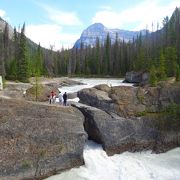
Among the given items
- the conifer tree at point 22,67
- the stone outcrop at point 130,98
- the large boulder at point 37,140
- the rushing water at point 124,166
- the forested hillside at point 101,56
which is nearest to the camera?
the large boulder at point 37,140

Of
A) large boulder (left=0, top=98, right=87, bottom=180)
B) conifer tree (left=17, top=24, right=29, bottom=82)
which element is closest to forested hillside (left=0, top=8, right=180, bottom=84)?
conifer tree (left=17, top=24, right=29, bottom=82)

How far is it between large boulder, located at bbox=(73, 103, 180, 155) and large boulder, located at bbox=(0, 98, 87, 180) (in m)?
2.79

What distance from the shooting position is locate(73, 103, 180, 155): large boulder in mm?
31953

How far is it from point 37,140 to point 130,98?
12676 mm

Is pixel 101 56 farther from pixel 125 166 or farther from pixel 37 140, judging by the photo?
pixel 37 140

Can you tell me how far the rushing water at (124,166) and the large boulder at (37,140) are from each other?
3.58 ft

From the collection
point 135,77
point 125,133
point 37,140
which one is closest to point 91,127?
point 125,133

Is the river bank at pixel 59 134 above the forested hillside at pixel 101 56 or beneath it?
beneath

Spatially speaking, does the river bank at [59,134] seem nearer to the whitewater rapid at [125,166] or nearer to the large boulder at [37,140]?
the large boulder at [37,140]

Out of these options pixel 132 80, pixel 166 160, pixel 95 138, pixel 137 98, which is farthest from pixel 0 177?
pixel 132 80

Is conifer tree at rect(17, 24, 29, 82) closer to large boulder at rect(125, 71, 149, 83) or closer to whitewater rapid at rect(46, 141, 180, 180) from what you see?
large boulder at rect(125, 71, 149, 83)

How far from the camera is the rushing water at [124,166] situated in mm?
27297

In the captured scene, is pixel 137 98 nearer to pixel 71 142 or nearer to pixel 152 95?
pixel 152 95

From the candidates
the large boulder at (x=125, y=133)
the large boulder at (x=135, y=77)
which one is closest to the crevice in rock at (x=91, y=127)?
the large boulder at (x=125, y=133)
